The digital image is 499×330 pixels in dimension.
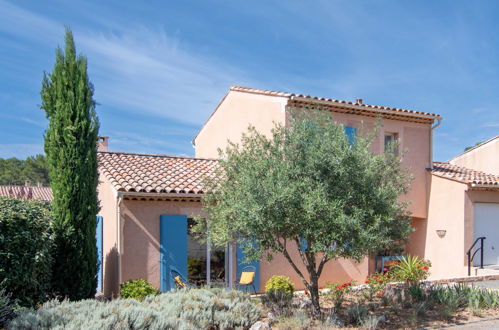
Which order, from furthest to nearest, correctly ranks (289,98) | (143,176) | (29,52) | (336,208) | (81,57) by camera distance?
(289,98)
(143,176)
(81,57)
(29,52)
(336,208)

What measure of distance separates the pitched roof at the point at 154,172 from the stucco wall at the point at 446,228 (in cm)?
837

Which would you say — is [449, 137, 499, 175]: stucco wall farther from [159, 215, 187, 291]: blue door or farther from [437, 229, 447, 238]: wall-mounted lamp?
[159, 215, 187, 291]: blue door

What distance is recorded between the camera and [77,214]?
11.1m

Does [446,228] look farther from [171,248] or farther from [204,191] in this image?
[171,248]

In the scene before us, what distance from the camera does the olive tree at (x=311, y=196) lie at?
333 inches

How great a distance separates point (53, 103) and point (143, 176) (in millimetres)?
3273

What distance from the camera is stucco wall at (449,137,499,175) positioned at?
2197cm

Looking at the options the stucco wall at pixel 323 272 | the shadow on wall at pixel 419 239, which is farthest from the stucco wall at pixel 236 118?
the shadow on wall at pixel 419 239

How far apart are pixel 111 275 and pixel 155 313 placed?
5.73 m

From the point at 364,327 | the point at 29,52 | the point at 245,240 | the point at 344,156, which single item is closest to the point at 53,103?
the point at 29,52

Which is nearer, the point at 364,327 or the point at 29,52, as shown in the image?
the point at 364,327

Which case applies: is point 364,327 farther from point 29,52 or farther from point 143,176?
point 29,52

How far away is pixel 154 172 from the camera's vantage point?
14055 millimetres

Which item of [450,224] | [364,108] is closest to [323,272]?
[450,224]
